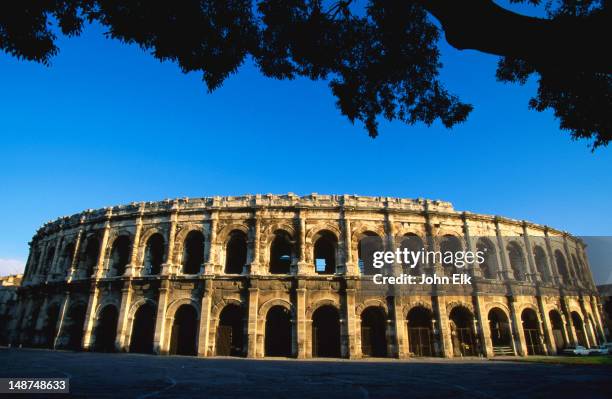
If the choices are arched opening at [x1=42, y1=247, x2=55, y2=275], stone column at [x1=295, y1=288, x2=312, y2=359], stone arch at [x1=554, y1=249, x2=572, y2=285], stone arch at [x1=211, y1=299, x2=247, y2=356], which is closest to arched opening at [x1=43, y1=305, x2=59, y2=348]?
arched opening at [x1=42, y1=247, x2=55, y2=275]

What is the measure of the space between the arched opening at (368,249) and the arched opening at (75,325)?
51.8ft

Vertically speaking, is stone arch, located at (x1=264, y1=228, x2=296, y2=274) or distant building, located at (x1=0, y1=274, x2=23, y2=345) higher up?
stone arch, located at (x1=264, y1=228, x2=296, y2=274)

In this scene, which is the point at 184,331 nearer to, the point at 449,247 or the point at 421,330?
the point at 421,330

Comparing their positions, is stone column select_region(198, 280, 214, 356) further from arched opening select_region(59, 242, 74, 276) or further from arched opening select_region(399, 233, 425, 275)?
arched opening select_region(59, 242, 74, 276)

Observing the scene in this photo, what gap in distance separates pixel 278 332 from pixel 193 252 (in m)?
6.63

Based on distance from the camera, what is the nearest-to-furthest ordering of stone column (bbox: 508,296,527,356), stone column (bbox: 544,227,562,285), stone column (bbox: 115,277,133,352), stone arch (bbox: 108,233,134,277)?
1. stone column (bbox: 115,277,133,352)
2. stone column (bbox: 508,296,527,356)
3. stone arch (bbox: 108,233,134,277)
4. stone column (bbox: 544,227,562,285)

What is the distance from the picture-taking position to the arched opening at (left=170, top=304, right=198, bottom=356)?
1714 cm

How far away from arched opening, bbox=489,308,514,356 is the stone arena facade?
0.19ft

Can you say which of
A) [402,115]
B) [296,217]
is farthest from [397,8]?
[296,217]

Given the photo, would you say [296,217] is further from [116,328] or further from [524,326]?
[524,326]

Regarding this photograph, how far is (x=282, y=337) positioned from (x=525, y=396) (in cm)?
1384

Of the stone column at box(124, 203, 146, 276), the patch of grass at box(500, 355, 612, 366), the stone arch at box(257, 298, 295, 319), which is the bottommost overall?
the patch of grass at box(500, 355, 612, 366)

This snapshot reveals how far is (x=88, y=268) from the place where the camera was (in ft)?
67.1

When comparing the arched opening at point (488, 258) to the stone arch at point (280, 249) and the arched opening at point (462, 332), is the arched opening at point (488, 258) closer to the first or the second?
the arched opening at point (462, 332)
